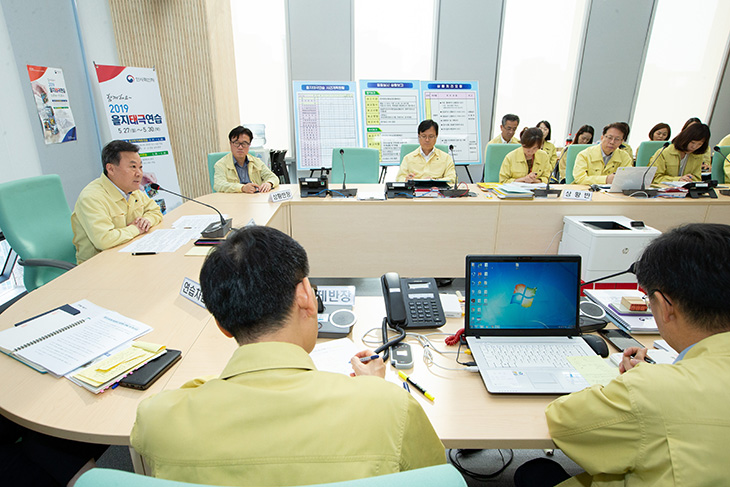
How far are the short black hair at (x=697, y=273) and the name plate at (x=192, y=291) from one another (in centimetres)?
137

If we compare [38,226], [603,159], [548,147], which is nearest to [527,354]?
[38,226]

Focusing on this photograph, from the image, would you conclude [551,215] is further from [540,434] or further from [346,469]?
[346,469]

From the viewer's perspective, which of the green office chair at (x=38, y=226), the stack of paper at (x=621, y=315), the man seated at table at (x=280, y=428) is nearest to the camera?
the man seated at table at (x=280, y=428)

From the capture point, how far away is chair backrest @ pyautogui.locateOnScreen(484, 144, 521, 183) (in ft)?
12.9

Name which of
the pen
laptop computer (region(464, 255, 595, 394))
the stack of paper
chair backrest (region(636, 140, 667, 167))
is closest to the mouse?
laptop computer (region(464, 255, 595, 394))

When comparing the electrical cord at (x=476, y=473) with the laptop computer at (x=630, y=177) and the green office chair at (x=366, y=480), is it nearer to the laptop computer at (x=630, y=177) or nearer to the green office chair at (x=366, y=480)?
the green office chair at (x=366, y=480)

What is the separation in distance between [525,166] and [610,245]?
1405 millimetres

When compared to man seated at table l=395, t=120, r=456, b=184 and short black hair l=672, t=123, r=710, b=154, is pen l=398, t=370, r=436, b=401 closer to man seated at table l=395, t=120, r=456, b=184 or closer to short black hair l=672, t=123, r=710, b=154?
man seated at table l=395, t=120, r=456, b=184

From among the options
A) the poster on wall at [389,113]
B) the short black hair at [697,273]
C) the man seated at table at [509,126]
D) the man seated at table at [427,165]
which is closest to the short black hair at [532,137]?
the man seated at table at [427,165]

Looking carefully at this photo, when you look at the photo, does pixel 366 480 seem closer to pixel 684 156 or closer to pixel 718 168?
pixel 684 156

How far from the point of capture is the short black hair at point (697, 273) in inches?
30.3

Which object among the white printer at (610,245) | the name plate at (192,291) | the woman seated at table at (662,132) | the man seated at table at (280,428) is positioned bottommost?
the white printer at (610,245)

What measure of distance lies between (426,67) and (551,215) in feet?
11.0

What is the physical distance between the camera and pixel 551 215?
2928 mm
